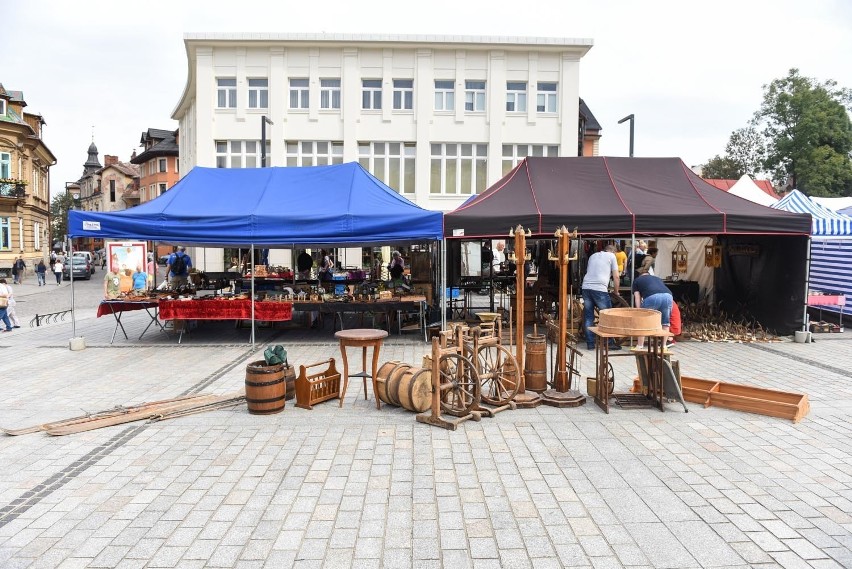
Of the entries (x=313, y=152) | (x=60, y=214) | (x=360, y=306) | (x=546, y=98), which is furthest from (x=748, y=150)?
(x=60, y=214)

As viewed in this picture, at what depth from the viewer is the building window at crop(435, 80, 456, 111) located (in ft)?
90.7

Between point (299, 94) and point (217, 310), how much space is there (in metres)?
19.3

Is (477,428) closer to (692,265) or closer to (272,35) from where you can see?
(692,265)

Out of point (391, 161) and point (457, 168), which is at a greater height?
point (391, 161)

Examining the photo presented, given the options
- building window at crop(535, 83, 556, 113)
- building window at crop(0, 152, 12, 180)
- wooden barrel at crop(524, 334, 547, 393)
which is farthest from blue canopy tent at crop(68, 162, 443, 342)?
building window at crop(0, 152, 12, 180)

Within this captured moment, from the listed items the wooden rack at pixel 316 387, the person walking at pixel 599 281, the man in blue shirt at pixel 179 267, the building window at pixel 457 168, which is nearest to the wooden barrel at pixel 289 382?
the wooden rack at pixel 316 387

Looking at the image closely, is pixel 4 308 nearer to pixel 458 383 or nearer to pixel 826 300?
pixel 458 383

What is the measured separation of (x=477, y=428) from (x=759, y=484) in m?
2.48

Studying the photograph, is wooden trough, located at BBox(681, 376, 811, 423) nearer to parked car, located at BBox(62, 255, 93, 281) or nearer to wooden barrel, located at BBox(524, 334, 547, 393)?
wooden barrel, located at BBox(524, 334, 547, 393)

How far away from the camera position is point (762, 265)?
11891 mm

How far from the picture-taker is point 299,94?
27.5m

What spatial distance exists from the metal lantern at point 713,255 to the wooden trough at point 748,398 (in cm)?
687

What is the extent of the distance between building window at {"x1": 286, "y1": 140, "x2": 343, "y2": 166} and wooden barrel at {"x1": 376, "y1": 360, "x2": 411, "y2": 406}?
73.9 feet

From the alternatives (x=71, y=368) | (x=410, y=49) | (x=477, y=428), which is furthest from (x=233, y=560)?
(x=410, y=49)
